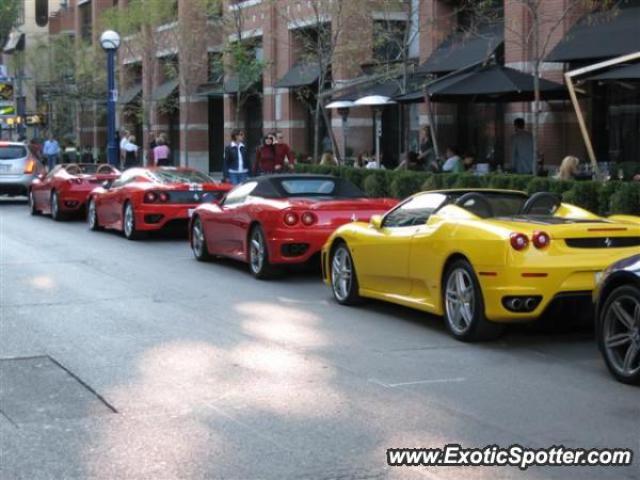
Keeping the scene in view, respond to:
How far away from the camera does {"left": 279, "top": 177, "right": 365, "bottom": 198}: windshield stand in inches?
570

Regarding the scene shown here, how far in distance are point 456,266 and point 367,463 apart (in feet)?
12.8

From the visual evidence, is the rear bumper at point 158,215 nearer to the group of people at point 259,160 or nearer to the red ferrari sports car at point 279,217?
the red ferrari sports car at point 279,217

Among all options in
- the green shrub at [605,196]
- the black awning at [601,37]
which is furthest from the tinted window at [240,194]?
the black awning at [601,37]

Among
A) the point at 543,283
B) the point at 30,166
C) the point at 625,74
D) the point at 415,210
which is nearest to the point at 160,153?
the point at 30,166

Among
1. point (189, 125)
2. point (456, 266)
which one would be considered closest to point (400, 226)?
point (456, 266)

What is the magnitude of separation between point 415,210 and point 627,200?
4672mm

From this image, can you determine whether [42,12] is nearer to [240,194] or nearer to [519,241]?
[240,194]

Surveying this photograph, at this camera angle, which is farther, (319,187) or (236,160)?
(236,160)

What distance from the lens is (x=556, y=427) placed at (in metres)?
6.50

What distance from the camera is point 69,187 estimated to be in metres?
23.1

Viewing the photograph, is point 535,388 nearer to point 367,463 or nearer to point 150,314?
point 367,463

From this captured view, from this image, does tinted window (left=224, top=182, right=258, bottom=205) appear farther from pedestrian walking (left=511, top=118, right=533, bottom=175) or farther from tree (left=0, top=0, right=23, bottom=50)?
tree (left=0, top=0, right=23, bottom=50)

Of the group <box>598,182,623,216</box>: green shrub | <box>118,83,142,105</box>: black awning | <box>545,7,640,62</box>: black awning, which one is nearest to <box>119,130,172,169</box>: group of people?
<box>118,83,142,105</box>: black awning

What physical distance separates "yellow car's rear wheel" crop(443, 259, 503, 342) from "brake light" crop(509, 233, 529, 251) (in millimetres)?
453
